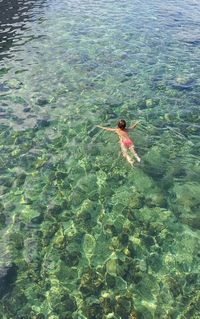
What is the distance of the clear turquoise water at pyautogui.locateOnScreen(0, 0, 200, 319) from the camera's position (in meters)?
12.0

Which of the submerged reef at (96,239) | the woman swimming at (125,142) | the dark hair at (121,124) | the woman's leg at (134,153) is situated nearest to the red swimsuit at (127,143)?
the woman swimming at (125,142)

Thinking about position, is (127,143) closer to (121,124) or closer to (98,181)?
(121,124)

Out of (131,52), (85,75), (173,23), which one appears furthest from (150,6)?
(85,75)

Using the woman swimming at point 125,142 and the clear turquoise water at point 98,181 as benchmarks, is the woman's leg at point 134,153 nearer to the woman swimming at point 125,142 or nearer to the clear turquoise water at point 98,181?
the woman swimming at point 125,142

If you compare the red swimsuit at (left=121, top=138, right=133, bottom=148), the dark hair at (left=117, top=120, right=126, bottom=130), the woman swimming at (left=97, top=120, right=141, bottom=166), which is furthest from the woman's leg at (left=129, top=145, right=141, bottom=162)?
the dark hair at (left=117, top=120, right=126, bottom=130)

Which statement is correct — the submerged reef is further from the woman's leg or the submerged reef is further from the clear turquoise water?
the woman's leg

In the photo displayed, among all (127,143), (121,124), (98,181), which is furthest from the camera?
(121,124)

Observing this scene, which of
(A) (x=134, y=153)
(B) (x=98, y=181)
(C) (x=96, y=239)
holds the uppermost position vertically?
(A) (x=134, y=153)

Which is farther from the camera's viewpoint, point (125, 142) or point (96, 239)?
point (125, 142)

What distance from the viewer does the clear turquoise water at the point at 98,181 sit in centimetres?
1199

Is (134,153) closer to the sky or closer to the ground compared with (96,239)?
closer to the sky

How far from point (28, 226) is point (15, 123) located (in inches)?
312

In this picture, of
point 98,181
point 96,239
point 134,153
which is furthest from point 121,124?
point 96,239

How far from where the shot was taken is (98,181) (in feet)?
54.0
